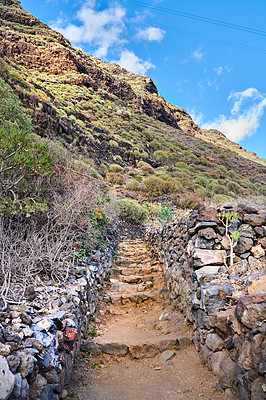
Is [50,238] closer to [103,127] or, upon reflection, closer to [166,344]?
[166,344]

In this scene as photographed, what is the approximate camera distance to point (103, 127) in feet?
93.3

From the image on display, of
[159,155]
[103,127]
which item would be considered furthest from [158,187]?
[103,127]

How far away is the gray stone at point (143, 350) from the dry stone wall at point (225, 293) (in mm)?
673

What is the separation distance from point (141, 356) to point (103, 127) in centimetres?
2714

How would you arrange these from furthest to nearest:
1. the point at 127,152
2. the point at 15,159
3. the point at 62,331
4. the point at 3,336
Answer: the point at 127,152
the point at 15,159
the point at 62,331
the point at 3,336

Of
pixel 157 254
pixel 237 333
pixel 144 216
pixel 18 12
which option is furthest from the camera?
pixel 18 12

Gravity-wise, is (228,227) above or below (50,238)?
above

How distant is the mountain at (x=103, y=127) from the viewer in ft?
60.5

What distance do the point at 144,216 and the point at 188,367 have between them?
1051cm

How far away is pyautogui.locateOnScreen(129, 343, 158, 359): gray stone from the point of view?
12.2ft

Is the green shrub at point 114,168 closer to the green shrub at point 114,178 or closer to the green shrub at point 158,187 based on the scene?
the green shrub at point 114,178

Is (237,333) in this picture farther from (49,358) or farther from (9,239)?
(9,239)

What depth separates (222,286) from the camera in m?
3.38

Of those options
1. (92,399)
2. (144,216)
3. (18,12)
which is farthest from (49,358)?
(18,12)
